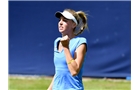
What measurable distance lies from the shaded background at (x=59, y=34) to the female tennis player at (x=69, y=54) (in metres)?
5.54

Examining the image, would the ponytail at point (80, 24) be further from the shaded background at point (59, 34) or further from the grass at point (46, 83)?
the shaded background at point (59, 34)

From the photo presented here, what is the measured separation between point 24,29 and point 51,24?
54 cm

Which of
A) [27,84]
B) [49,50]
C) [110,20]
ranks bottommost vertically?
[27,84]

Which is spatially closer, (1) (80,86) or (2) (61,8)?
(1) (80,86)

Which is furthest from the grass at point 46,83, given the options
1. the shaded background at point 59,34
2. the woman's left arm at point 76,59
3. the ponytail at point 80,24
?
the woman's left arm at point 76,59

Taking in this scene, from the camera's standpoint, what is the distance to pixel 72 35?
2.83 m

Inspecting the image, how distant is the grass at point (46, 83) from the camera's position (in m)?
7.38

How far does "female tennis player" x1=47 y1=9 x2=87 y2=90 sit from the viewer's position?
265cm

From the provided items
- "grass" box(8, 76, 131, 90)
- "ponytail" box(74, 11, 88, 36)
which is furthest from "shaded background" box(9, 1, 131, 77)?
"ponytail" box(74, 11, 88, 36)

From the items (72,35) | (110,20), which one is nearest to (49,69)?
(110,20)

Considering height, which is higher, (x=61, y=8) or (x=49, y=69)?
(x=61, y=8)

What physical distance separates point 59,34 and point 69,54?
5.91 m
